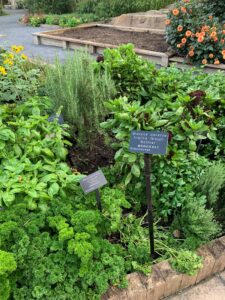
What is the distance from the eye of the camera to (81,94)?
9.35 feet

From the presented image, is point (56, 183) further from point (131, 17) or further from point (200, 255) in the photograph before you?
point (131, 17)

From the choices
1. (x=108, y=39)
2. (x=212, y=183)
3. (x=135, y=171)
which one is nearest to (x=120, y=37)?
(x=108, y=39)

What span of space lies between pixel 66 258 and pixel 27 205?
460 millimetres

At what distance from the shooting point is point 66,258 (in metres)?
1.68

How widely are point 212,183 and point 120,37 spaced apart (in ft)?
21.8

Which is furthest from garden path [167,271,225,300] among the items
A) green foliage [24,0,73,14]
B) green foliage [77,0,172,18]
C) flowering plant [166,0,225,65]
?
green foliage [24,0,73,14]

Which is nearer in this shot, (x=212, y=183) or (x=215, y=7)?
(x=212, y=183)

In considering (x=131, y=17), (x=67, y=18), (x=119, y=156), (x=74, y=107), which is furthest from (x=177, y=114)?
(x=67, y=18)

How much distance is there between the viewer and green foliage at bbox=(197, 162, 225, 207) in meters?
2.09

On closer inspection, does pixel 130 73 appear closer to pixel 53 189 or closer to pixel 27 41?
pixel 53 189

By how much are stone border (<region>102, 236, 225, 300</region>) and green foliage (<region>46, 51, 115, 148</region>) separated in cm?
139

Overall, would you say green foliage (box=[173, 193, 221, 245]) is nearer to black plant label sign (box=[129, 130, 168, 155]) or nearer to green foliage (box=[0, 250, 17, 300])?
black plant label sign (box=[129, 130, 168, 155])

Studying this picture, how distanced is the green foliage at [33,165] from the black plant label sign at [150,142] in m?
0.59

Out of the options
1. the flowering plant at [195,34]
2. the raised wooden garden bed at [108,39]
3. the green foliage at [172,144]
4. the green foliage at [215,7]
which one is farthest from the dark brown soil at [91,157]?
the green foliage at [215,7]
